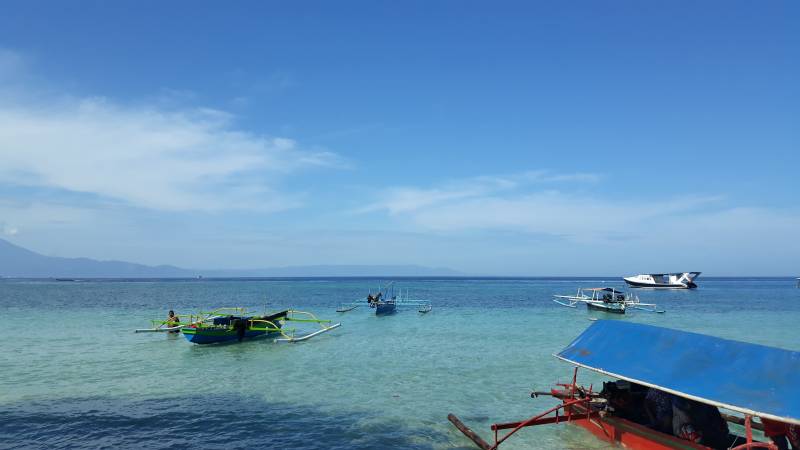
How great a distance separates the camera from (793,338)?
106 ft

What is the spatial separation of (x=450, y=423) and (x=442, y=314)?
35.8 meters

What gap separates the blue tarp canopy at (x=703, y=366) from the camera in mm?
8375

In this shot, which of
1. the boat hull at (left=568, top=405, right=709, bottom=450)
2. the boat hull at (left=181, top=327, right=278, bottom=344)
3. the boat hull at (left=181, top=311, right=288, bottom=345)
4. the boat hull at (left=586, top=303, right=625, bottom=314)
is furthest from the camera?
the boat hull at (left=586, top=303, right=625, bottom=314)

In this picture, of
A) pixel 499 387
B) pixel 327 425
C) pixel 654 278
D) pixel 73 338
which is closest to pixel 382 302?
pixel 73 338

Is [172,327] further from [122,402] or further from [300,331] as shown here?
[122,402]

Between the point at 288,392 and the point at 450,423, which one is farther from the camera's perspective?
the point at 288,392

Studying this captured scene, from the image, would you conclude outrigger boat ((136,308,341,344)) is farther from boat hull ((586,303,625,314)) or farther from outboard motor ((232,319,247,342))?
boat hull ((586,303,625,314))

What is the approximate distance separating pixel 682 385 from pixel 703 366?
2.49ft

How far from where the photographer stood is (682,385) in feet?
31.0

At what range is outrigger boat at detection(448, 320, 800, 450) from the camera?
852 centimetres

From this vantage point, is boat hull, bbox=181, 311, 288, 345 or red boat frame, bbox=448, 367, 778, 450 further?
boat hull, bbox=181, 311, 288, 345

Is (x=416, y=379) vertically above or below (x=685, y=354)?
below

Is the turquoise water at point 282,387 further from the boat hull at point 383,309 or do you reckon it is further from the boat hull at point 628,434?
the boat hull at point 383,309

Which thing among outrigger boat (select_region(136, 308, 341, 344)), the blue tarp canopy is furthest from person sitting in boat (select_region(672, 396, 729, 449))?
outrigger boat (select_region(136, 308, 341, 344))
